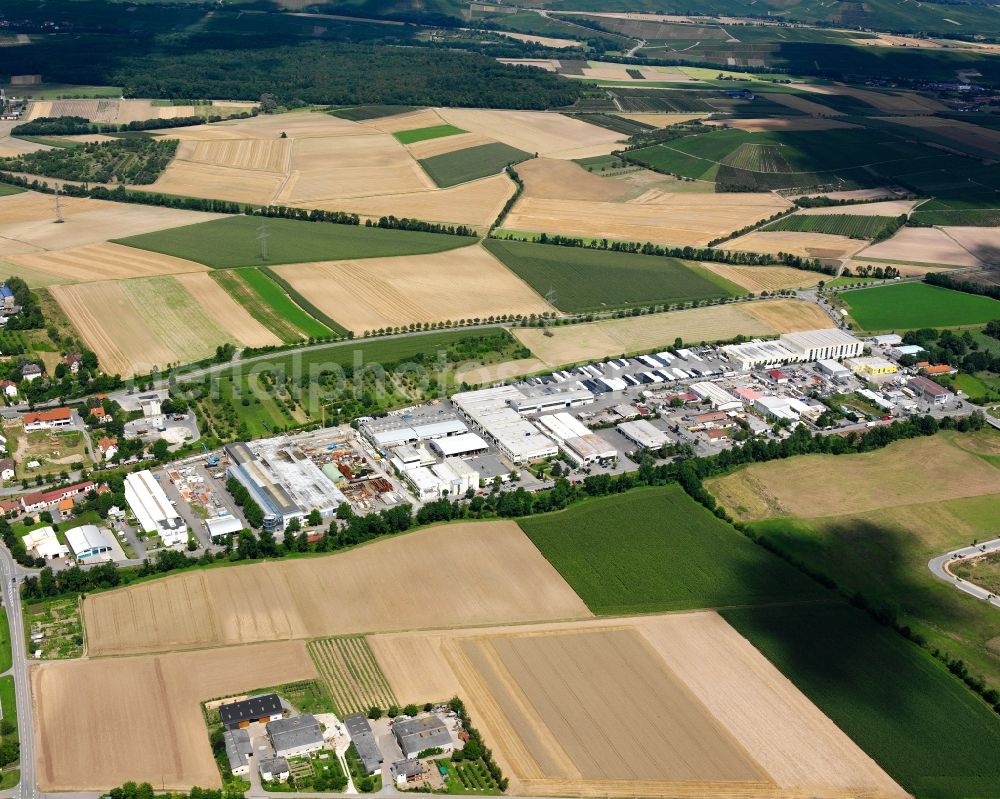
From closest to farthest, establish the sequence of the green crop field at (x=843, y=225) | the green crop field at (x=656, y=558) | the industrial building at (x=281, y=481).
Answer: the green crop field at (x=656, y=558) < the industrial building at (x=281, y=481) < the green crop field at (x=843, y=225)

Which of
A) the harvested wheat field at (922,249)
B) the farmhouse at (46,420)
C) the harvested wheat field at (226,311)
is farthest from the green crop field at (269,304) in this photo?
the harvested wheat field at (922,249)

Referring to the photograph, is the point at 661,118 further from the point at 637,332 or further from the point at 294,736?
the point at 294,736

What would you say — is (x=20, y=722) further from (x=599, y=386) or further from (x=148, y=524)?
(x=599, y=386)

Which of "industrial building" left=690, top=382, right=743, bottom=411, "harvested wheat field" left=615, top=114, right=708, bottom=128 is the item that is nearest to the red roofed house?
"industrial building" left=690, top=382, right=743, bottom=411

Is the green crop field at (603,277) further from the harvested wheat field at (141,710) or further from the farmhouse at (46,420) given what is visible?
the harvested wheat field at (141,710)

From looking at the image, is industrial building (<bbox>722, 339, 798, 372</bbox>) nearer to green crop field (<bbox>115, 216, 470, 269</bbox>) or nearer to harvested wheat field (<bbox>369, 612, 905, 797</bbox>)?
green crop field (<bbox>115, 216, 470, 269</bbox>)

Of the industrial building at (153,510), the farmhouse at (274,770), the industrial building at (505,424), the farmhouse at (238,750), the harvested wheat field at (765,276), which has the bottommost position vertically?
the farmhouse at (274,770)
